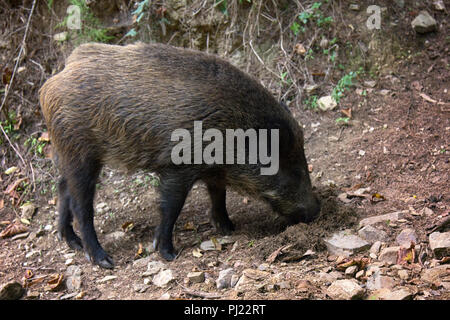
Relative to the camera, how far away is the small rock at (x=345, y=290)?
2848mm

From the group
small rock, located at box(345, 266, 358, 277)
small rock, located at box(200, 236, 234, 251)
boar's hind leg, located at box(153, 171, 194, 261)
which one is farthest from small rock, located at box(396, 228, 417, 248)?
boar's hind leg, located at box(153, 171, 194, 261)

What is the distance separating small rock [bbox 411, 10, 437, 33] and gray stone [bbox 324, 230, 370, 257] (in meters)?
3.09

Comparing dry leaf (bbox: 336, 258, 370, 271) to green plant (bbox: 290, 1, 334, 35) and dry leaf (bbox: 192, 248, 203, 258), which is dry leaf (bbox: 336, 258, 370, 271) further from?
green plant (bbox: 290, 1, 334, 35)

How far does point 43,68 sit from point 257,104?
3265mm

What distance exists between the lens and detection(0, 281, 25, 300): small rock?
3.41 meters

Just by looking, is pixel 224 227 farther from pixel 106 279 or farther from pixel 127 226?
pixel 106 279

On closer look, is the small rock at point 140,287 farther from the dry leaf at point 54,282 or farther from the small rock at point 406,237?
the small rock at point 406,237

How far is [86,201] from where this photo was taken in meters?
4.09

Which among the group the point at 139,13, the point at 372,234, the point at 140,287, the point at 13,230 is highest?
the point at 139,13

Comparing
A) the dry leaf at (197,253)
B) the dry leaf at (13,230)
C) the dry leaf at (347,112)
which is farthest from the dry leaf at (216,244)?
the dry leaf at (347,112)

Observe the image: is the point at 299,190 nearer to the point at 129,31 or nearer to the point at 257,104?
the point at 257,104

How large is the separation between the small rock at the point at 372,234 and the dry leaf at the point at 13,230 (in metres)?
3.25

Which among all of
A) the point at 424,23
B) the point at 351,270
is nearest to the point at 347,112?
the point at 424,23

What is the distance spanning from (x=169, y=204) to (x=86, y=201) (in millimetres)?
732
